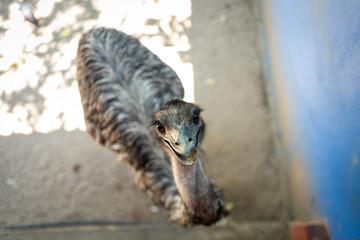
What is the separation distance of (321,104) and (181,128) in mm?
820

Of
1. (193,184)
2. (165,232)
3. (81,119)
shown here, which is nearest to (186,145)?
(193,184)

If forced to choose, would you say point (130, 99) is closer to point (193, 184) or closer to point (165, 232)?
point (193, 184)

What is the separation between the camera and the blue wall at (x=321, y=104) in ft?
3.91

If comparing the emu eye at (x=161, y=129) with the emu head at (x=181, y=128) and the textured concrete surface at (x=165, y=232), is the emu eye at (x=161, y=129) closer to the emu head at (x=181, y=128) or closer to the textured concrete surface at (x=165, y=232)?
the emu head at (x=181, y=128)

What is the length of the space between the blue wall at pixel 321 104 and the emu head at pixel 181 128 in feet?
2.04

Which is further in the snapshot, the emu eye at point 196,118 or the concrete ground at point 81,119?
the concrete ground at point 81,119

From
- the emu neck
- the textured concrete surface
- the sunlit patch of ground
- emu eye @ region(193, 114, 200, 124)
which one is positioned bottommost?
the textured concrete surface

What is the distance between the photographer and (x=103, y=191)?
250 cm

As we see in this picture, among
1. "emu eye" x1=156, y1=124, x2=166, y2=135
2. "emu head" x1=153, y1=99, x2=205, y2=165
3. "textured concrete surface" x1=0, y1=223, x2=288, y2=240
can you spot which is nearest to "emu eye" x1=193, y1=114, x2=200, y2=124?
"emu head" x1=153, y1=99, x2=205, y2=165

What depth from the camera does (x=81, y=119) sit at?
2.44m

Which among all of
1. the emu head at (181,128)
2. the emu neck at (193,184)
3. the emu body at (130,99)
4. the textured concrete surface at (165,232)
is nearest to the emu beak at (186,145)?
the emu head at (181,128)

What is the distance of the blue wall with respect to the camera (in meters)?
1.19

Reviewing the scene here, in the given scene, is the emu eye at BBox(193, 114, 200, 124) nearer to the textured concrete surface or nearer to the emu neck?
the emu neck

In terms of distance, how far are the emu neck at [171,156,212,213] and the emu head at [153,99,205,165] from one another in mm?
186
